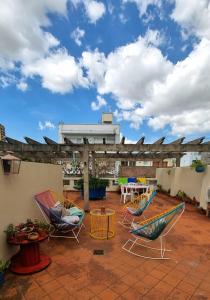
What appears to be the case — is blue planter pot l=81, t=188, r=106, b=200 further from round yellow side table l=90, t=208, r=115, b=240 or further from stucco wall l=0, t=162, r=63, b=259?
stucco wall l=0, t=162, r=63, b=259

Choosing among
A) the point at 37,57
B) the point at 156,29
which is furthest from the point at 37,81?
the point at 156,29

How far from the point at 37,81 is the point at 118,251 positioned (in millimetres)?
7292

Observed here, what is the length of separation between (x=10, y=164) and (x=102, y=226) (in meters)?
2.70

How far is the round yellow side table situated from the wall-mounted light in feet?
6.38

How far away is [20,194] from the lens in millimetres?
3180

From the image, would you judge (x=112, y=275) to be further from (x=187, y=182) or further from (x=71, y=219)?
(x=187, y=182)

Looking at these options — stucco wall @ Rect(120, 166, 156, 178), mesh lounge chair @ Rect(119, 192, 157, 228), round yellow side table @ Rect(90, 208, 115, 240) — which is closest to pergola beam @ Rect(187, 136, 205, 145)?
mesh lounge chair @ Rect(119, 192, 157, 228)

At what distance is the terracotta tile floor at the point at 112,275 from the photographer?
81.4 inches

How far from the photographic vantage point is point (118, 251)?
10.2ft

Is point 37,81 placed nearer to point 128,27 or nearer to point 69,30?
point 69,30

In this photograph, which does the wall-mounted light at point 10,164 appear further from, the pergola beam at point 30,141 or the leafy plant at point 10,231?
the pergola beam at point 30,141

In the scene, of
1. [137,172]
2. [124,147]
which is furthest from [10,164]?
[137,172]

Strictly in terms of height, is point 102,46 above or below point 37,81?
above

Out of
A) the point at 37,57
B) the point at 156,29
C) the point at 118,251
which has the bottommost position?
the point at 118,251
